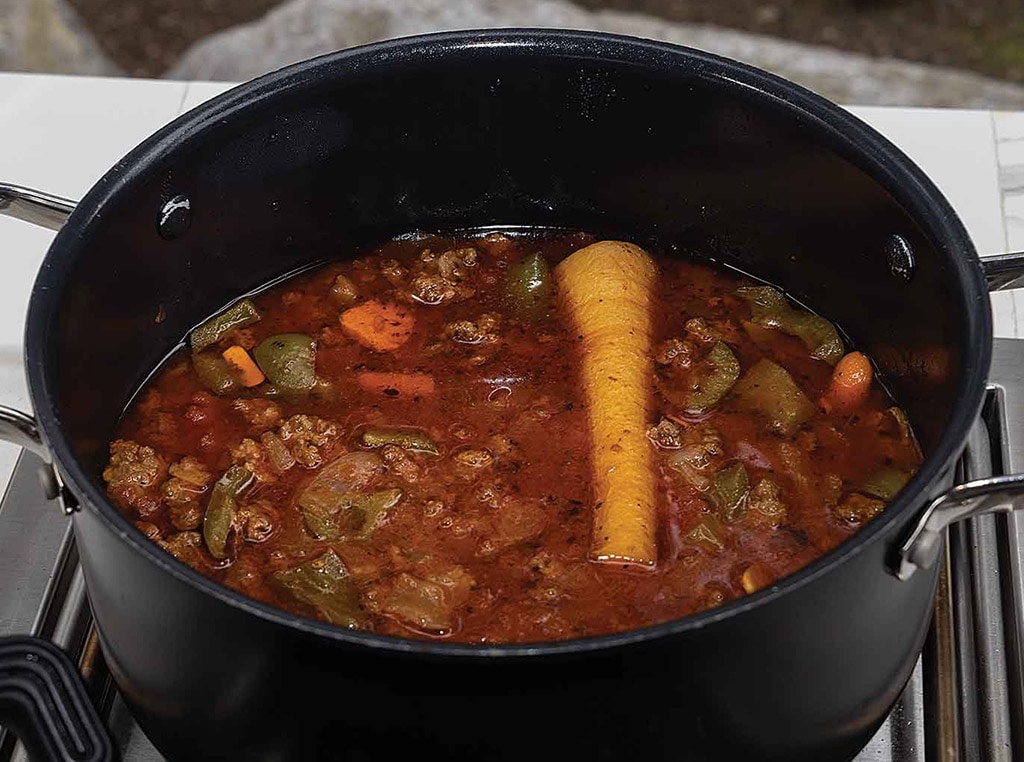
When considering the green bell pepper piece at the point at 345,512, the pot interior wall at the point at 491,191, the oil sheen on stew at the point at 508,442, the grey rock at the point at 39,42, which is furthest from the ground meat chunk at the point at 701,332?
the grey rock at the point at 39,42

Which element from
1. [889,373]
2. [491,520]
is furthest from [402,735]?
[889,373]

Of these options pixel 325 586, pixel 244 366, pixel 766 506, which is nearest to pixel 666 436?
pixel 766 506

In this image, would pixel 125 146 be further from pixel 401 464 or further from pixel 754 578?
pixel 754 578

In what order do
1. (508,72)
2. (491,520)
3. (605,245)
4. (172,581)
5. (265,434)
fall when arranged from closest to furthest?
1. (172,581)
2. (491,520)
3. (265,434)
4. (508,72)
5. (605,245)

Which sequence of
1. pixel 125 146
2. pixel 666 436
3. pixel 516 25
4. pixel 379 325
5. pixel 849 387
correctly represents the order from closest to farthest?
pixel 666 436
pixel 849 387
pixel 379 325
pixel 125 146
pixel 516 25

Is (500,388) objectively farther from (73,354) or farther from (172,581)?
(172,581)
